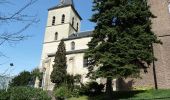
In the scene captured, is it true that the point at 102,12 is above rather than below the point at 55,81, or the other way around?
above

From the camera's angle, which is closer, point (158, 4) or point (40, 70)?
point (158, 4)

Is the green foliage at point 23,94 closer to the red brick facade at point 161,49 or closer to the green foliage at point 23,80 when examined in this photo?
the red brick facade at point 161,49

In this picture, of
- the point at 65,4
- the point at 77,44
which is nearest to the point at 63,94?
the point at 77,44

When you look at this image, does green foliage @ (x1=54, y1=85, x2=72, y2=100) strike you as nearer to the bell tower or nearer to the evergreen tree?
the evergreen tree

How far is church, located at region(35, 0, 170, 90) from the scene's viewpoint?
2405cm

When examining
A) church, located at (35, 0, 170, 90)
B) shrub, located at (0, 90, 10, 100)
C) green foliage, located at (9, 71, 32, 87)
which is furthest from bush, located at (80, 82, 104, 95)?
green foliage, located at (9, 71, 32, 87)

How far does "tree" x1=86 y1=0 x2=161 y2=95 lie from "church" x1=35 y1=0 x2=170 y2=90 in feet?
9.11

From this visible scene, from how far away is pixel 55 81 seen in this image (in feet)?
124

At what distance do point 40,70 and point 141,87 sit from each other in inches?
1020

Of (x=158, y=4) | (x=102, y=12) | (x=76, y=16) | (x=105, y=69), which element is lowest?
(x=105, y=69)

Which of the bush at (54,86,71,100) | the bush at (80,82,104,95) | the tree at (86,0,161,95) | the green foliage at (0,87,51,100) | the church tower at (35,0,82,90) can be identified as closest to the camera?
the tree at (86,0,161,95)

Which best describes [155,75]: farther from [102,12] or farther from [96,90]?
[102,12]

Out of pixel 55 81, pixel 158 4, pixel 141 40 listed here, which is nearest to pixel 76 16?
pixel 55 81

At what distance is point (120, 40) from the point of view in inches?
823
